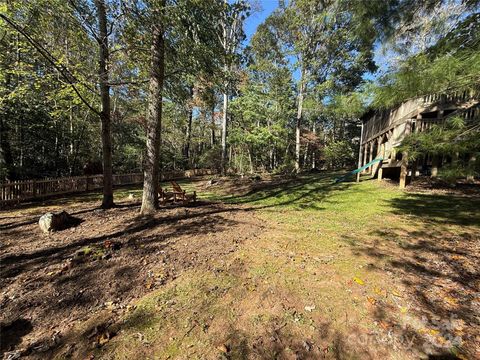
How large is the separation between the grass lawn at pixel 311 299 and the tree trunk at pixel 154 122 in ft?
3.79

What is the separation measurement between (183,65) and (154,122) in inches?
68.4

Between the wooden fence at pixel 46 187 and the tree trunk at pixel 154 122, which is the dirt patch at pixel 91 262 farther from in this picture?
the wooden fence at pixel 46 187

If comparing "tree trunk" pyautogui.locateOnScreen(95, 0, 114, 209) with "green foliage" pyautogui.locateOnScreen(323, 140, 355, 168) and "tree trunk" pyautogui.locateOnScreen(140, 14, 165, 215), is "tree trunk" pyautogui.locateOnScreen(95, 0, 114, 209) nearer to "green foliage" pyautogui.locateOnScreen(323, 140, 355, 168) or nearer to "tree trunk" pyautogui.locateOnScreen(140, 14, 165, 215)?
"tree trunk" pyautogui.locateOnScreen(140, 14, 165, 215)

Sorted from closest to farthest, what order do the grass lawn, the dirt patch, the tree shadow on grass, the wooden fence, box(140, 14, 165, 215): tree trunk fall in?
the grass lawn, the dirt patch, box(140, 14, 165, 215): tree trunk, the wooden fence, the tree shadow on grass

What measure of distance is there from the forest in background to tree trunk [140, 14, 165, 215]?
0.03m

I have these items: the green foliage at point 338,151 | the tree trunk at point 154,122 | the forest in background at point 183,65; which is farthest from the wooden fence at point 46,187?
the green foliage at point 338,151

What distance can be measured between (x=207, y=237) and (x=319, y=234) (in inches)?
105

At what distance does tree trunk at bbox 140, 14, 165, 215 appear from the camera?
6.21 meters

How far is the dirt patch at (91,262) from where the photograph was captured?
2.71m

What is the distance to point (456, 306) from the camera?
292cm

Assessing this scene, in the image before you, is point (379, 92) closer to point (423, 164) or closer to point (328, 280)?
point (328, 280)

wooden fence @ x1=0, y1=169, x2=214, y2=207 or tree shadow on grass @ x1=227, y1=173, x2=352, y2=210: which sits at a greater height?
wooden fence @ x1=0, y1=169, x2=214, y2=207

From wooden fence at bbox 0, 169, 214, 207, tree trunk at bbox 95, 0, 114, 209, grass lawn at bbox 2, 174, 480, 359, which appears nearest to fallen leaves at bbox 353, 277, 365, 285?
grass lawn at bbox 2, 174, 480, 359

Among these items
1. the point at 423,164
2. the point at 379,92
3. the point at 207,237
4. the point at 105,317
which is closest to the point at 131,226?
the point at 207,237
